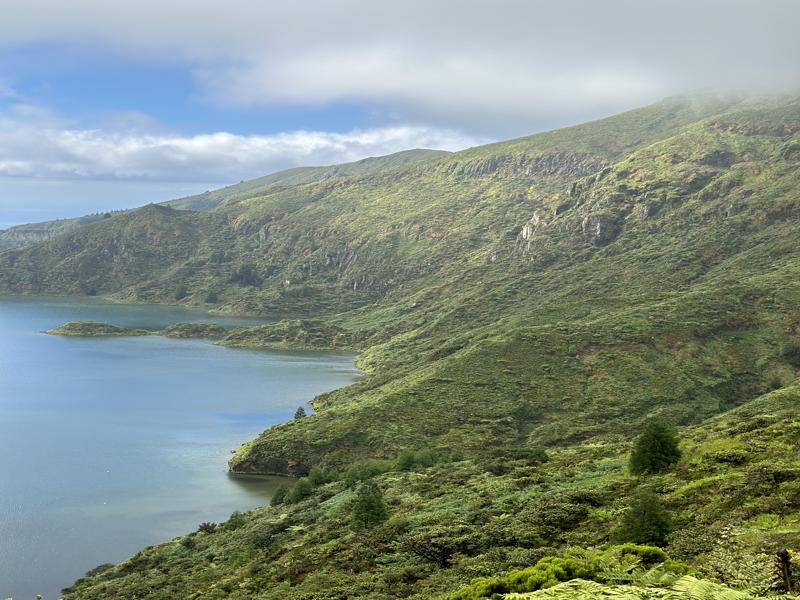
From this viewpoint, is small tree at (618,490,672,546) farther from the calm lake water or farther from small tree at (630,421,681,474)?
the calm lake water

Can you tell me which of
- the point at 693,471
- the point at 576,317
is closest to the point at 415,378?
the point at 576,317

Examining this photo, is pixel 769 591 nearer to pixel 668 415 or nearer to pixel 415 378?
pixel 668 415

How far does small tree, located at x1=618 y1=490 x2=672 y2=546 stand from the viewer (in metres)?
36.0

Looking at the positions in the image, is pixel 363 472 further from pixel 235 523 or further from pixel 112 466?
pixel 112 466

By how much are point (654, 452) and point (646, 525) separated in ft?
73.3

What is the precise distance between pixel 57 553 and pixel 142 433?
62.0 metres

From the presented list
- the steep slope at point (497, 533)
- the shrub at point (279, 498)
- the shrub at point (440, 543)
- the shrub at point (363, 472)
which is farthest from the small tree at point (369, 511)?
the shrub at point (279, 498)

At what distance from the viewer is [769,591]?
2077 centimetres

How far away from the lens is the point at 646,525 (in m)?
36.4

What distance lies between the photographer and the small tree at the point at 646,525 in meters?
36.0

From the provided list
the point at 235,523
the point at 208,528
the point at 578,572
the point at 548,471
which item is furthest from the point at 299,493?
the point at 578,572

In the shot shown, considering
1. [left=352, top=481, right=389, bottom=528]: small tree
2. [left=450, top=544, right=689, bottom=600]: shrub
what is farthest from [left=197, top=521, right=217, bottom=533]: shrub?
[left=450, top=544, right=689, bottom=600]: shrub

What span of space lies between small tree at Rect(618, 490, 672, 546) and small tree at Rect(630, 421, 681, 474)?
66.4 ft

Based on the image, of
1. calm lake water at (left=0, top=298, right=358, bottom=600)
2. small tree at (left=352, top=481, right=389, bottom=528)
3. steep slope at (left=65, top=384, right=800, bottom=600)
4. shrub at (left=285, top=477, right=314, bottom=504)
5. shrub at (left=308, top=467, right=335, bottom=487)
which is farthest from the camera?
shrub at (left=308, top=467, right=335, bottom=487)
